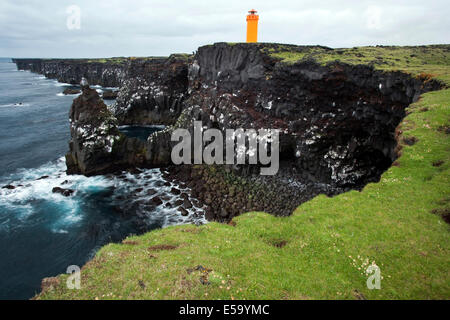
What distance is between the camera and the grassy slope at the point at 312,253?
10.2m

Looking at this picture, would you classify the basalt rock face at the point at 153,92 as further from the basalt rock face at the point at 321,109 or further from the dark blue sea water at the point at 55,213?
the basalt rock face at the point at 321,109

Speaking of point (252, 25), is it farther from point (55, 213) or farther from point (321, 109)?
point (55, 213)

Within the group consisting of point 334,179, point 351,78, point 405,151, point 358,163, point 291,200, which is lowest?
point 291,200

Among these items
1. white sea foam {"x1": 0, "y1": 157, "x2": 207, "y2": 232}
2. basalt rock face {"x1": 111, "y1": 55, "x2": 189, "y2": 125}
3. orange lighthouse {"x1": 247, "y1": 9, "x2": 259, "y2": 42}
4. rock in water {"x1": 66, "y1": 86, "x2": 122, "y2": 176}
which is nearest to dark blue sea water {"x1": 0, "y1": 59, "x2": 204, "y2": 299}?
white sea foam {"x1": 0, "y1": 157, "x2": 207, "y2": 232}

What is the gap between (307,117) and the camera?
42594mm

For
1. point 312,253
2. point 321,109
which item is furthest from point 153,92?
point 312,253

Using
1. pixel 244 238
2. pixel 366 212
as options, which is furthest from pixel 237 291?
pixel 366 212

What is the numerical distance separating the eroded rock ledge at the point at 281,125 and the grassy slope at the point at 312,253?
65.7ft

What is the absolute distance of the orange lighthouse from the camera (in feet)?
176

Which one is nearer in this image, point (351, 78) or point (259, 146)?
point (351, 78)

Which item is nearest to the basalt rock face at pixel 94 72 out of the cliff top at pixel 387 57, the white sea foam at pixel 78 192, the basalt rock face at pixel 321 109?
the white sea foam at pixel 78 192

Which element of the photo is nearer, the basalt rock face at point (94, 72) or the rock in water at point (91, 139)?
the rock in water at point (91, 139)

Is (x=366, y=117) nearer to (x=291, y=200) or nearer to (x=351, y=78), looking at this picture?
(x=351, y=78)

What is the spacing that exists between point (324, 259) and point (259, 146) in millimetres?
33074
